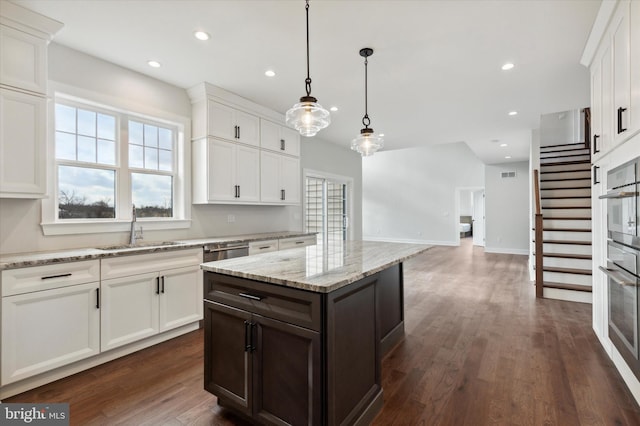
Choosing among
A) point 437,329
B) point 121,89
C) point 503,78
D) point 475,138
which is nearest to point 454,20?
point 503,78

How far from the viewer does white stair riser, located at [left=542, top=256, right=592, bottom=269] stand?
445cm

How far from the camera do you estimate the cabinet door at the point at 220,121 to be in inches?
145

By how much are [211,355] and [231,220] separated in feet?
8.53

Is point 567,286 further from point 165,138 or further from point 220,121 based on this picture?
point 165,138

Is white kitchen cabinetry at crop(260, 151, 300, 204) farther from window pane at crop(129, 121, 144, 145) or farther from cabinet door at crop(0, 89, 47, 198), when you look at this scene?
cabinet door at crop(0, 89, 47, 198)

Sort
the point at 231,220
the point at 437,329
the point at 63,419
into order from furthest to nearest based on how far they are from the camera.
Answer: the point at 231,220, the point at 437,329, the point at 63,419

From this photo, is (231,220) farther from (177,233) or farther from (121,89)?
(121,89)

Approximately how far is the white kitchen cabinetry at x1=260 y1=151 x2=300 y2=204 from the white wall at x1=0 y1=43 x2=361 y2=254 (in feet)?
1.16

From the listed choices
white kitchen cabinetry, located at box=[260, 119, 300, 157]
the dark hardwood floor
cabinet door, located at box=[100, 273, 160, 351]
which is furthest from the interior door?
cabinet door, located at box=[100, 273, 160, 351]

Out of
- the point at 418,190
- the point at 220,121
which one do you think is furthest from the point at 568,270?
the point at 418,190

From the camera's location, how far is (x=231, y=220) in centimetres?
432

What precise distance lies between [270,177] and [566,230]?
4.59 m

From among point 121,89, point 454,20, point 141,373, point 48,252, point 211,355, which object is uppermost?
point 454,20

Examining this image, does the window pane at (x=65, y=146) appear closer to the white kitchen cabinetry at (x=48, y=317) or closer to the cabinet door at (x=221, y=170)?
the white kitchen cabinetry at (x=48, y=317)
